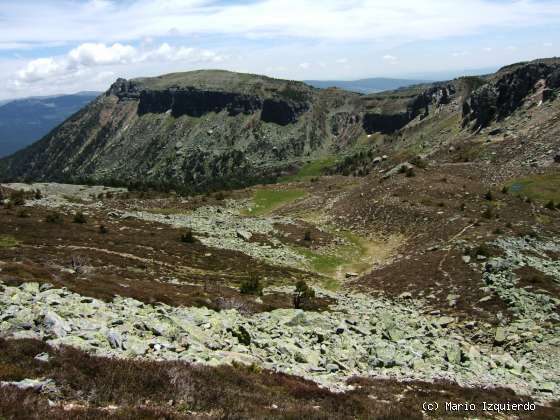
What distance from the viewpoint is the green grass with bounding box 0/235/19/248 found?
40.5m

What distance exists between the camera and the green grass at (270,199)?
299 ft

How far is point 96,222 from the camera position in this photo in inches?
2362

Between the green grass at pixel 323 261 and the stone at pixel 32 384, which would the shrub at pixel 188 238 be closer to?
the green grass at pixel 323 261

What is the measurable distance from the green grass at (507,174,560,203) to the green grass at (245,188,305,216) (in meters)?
43.3

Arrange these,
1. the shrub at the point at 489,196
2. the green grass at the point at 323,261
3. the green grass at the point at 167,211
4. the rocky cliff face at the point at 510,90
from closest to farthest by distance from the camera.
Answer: the green grass at the point at 323,261
the shrub at the point at 489,196
the green grass at the point at 167,211
the rocky cliff face at the point at 510,90

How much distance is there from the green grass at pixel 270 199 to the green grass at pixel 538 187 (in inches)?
1706

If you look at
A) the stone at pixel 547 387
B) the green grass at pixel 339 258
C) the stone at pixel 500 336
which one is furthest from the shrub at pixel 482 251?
the stone at pixel 547 387

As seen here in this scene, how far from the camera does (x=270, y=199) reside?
9938 cm

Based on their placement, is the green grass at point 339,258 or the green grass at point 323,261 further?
the green grass at point 323,261

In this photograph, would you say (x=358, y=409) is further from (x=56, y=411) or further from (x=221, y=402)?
(x=56, y=411)

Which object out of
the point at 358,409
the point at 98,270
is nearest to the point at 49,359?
the point at 358,409

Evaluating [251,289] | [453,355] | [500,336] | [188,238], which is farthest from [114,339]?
[188,238]

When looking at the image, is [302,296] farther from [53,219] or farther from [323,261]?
[53,219]

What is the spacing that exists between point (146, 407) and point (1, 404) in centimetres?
314
